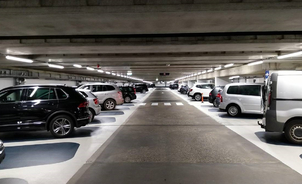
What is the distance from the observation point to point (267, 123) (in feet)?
22.1

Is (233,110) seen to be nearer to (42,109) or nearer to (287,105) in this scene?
(287,105)

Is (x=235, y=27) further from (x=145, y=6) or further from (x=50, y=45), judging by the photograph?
(x=50, y=45)

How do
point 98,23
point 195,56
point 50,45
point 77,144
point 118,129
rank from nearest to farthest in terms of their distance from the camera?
point 77,144 < point 98,23 < point 118,129 < point 50,45 < point 195,56

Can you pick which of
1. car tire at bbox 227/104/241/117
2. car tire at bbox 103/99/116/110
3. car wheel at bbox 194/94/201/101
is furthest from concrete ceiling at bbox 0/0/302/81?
car wheel at bbox 194/94/201/101

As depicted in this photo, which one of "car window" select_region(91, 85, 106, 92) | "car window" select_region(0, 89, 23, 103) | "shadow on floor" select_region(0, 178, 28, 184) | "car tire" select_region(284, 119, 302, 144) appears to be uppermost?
"car window" select_region(91, 85, 106, 92)

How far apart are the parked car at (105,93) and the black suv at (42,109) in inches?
288

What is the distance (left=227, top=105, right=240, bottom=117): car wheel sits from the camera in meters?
11.6

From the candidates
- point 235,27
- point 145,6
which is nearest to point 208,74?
point 235,27

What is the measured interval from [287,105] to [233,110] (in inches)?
207

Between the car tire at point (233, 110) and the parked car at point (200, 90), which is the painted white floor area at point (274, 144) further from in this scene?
the parked car at point (200, 90)

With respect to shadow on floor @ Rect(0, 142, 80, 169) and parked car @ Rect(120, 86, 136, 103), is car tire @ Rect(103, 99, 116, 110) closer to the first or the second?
parked car @ Rect(120, 86, 136, 103)

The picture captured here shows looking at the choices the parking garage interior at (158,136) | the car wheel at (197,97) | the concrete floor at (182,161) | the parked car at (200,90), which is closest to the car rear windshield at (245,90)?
the parking garage interior at (158,136)

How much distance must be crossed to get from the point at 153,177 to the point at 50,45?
8.68m

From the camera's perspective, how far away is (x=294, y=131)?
655 centimetres
